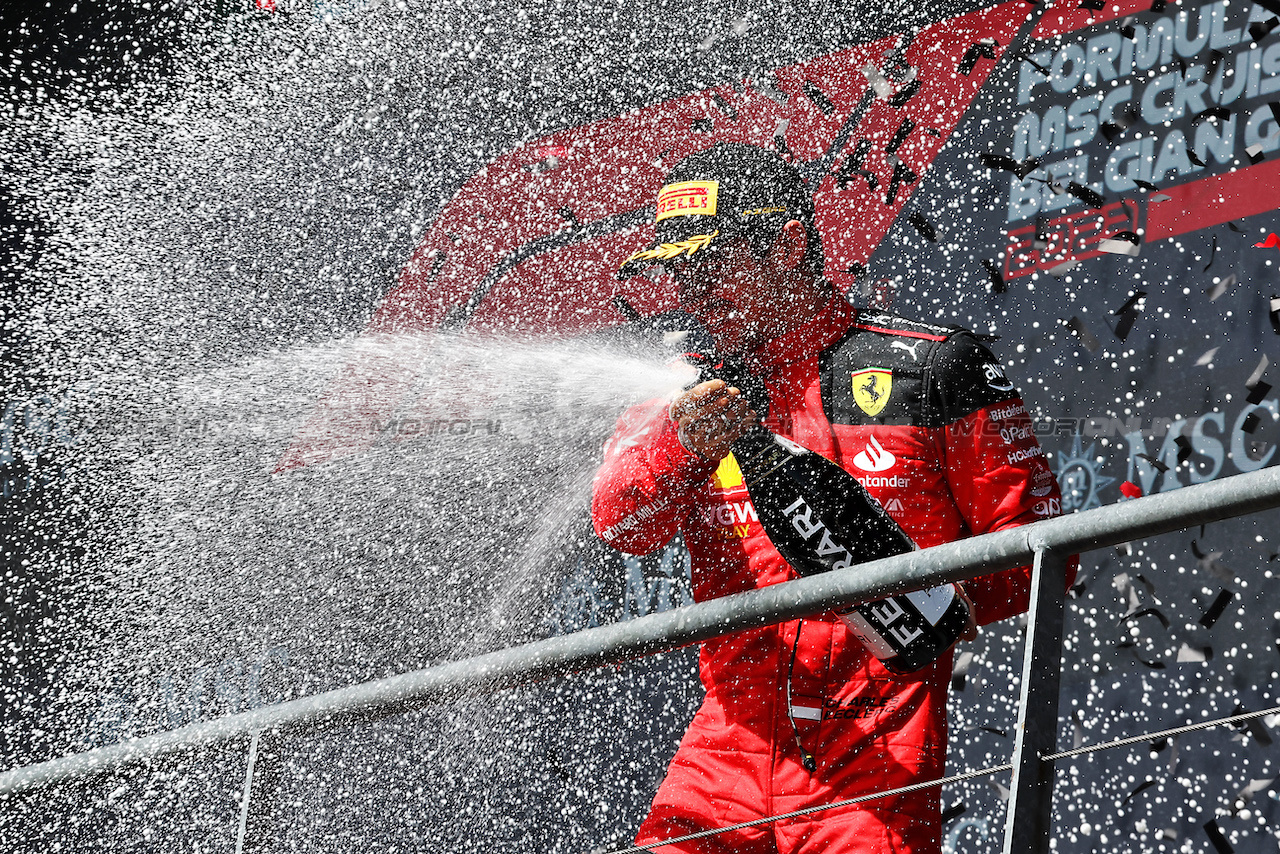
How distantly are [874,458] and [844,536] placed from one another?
9.4 inches

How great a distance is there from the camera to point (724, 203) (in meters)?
1.84

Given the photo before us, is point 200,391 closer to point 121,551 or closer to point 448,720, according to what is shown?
point 121,551

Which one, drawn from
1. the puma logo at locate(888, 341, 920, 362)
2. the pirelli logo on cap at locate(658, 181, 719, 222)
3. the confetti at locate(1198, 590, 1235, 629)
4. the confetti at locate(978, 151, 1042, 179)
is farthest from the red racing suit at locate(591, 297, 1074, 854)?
the confetti at locate(978, 151, 1042, 179)

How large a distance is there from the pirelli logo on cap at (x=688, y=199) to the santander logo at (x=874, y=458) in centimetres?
44

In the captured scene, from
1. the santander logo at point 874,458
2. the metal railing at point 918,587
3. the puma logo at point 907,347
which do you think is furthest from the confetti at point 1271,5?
the metal railing at point 918,587

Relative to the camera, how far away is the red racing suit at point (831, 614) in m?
1.58

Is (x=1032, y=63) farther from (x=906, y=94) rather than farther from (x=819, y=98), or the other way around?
(x=819, y=98)

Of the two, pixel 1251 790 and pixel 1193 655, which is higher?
pixel 1193 655

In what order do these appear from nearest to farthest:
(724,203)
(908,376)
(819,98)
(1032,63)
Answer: (908,376)
(724,203)
(1032,63)
(819,98)

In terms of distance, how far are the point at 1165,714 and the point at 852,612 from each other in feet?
3.55

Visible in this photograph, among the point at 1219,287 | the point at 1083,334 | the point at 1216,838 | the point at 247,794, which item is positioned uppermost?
the point at 1219,287

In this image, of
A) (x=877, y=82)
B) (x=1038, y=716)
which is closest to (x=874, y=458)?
(x=1038, y=716)

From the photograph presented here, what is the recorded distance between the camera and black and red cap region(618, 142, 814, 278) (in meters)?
1.79

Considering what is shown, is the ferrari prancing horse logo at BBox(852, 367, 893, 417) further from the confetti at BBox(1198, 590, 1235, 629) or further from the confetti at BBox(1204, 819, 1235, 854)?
the confetti at BBox(1204, 819, 1235, 854)
